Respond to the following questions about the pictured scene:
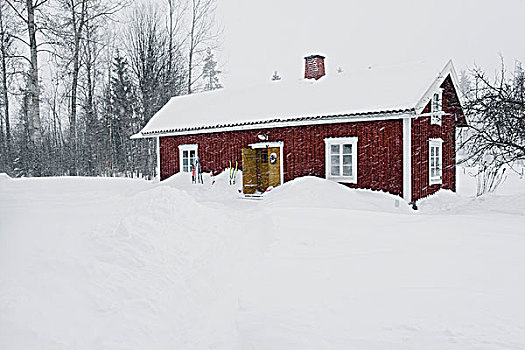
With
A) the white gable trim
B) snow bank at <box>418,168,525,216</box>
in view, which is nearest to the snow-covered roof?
the white gable trim

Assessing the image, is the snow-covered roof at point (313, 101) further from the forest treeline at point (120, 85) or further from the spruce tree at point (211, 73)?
the spruce tree at point (211, 73)

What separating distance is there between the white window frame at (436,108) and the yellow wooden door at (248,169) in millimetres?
6560

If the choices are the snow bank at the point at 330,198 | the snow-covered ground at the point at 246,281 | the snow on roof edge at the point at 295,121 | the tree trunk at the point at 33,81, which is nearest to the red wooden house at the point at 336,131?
the snow on roof edge at the point at 295,121

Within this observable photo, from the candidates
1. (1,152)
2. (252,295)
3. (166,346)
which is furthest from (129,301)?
(1,152)

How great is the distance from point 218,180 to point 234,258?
10.7 m

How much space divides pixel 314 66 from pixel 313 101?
3.26 m

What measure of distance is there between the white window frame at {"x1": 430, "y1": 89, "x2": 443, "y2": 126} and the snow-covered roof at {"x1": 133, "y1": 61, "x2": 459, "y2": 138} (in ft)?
2.08

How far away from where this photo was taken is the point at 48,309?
377cm

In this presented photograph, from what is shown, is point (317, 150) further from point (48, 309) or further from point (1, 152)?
point (1, 152)

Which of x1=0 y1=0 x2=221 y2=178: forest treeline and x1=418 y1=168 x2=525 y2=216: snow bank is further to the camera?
x1=0 y1=0 x2=221 y2=178: forest treeline

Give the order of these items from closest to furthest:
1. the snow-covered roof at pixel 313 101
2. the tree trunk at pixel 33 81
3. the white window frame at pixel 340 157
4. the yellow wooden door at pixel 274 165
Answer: the snow-covered roof at pixel 313 101 → the white window frame at pixel 340 157 → the yellow wooden door at pixel 274 165 → the tree trunk at pixel 33 81

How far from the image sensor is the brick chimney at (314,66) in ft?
59.1

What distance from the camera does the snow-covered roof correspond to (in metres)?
13.3

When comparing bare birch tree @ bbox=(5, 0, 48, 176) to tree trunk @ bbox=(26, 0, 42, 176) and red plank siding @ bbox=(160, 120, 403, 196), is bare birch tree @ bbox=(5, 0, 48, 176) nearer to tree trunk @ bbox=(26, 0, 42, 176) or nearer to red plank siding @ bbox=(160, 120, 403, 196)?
tree trunk @ bbox=(26, 0, 42, 176)
